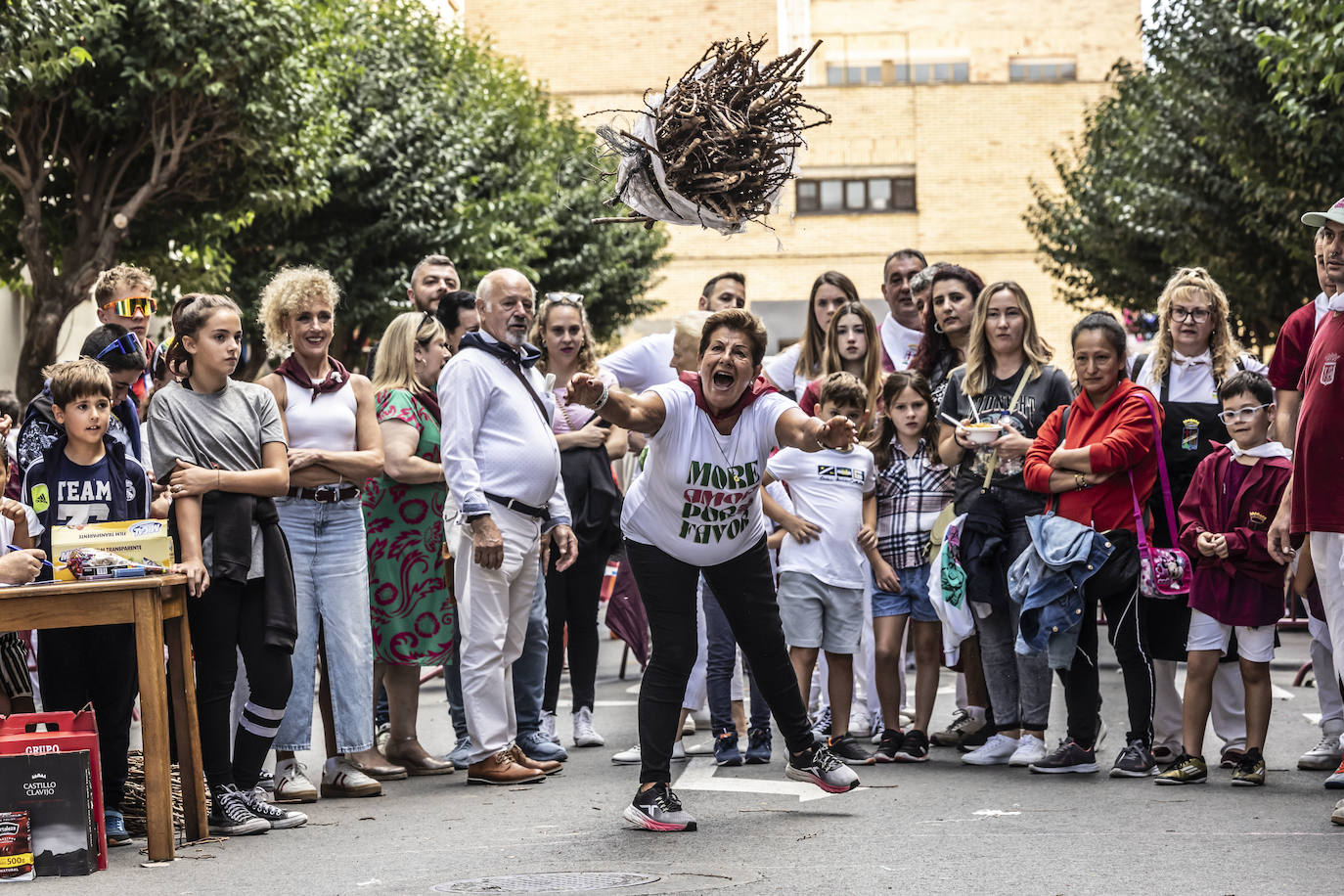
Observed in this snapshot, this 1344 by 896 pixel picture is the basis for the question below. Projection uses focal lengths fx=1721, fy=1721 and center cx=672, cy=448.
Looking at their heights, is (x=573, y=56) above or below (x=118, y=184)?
above

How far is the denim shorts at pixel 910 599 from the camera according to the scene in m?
8.91

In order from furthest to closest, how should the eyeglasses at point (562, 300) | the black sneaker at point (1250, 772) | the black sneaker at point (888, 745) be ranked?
the eyeglasses at point (562, 300) → the black sneaker at point (888, 745) → the black sneaker at point (1250, 772)

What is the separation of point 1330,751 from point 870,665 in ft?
7.85

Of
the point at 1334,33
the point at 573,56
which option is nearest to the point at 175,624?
the point at 1334,33

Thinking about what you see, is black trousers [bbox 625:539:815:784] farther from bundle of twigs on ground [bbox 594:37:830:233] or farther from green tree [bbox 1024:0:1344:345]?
green tree [bbox 1024:0:1344:345]

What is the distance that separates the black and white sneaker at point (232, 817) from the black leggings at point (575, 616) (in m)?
2.70

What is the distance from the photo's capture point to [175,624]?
6.83m

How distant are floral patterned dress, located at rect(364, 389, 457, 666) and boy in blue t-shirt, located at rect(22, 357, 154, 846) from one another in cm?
174

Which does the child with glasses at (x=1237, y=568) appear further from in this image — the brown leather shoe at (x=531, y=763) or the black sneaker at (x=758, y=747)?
the brown leather shoe at (x=531, y=763)

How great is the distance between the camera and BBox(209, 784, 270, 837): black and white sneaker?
23.0 feet

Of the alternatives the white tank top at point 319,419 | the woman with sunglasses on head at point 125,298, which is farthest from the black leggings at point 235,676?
the woman with sunglasses on head at point 125,298

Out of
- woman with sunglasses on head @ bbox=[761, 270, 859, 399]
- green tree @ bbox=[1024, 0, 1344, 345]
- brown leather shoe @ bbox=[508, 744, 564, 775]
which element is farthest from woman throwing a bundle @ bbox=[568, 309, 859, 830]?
green tree @ bbox=[1024, 0, 1344, 345]

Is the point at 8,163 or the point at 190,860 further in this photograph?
the point at 8,163

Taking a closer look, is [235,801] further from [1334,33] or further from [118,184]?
[118,184]
